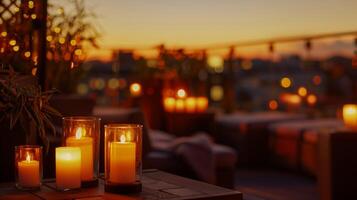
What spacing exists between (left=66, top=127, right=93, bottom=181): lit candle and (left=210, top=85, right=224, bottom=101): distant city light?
18.2ft

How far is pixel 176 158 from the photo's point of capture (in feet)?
12.6

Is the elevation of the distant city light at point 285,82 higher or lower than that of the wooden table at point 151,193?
higher

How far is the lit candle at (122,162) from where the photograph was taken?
1755mm

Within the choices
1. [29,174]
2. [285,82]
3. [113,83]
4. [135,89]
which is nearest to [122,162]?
[29,174]

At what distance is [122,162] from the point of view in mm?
1758

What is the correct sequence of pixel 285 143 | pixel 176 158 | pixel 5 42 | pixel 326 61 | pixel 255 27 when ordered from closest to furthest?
pixel 5 42 < pixel 176 158 < pixel 285 143 < pixel 255 27 < pixel 326 61

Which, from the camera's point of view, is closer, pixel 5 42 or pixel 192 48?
pixel 5 42

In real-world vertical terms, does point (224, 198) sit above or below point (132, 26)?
below

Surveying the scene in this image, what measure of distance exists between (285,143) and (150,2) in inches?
73.4

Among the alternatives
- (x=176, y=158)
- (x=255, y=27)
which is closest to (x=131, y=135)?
(x=176, y=158)

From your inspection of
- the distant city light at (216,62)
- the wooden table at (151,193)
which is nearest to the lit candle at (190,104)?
the distant city light at (216,62)

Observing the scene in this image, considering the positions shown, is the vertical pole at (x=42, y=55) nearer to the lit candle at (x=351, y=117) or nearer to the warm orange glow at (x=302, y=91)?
the lit candle at (x=351, y=117)

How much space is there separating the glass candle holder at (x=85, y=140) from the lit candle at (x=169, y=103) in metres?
3.86

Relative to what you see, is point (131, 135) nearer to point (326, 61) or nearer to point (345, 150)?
point (345, 150)
